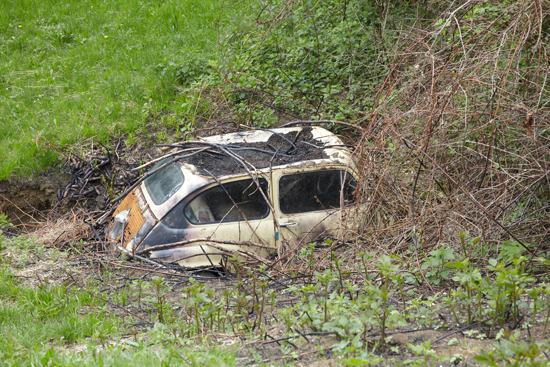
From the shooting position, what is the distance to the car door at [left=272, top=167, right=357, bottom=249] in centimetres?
508

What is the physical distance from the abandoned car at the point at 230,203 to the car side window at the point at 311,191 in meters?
0.01

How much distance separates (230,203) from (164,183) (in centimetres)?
86

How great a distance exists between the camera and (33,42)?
34.1 ft

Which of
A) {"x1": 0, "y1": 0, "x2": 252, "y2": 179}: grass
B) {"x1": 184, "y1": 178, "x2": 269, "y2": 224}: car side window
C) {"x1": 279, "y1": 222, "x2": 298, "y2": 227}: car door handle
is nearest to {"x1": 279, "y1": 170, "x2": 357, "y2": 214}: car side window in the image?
{"x1": 279, "y1": 222, "x2": 298, "y2": 227}: car door handle

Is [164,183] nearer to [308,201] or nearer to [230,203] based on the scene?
[230,203]

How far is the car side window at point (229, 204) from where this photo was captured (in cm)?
491

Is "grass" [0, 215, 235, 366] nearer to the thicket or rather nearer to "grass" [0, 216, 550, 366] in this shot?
"grass" [0, 216, 550, 366]

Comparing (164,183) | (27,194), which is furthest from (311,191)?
(27,194)

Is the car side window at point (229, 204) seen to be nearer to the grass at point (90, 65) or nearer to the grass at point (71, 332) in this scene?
the grass at point (71, 332)

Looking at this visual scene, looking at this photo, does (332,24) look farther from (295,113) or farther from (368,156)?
(368,156)

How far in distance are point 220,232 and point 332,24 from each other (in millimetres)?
5472

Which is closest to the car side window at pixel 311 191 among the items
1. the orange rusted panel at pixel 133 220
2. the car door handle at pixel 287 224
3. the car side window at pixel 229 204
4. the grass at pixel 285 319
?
the car door handle at pixel 287 224

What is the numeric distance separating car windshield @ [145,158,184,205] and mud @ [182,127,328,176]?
226 millimetres

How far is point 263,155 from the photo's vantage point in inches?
214
